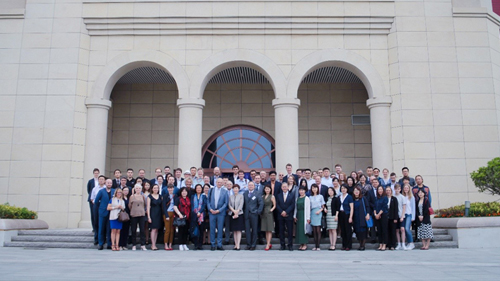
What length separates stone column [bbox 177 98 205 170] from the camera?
1684 cm

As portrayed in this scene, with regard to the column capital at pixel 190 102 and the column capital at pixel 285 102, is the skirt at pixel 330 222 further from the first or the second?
the column capital at pixel 190 102

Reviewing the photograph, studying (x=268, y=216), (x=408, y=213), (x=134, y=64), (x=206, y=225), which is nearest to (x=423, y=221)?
(x=408, y=213)

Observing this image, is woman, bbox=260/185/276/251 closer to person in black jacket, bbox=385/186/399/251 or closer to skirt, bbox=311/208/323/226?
skirt, bbox=311/208/323/226

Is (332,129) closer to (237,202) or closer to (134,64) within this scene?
(134,64)

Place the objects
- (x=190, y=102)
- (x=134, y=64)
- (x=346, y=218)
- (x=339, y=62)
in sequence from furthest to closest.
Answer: (x=134, y=64), (x=339, y=62), (x=190, y=102), (x=346, y=218)

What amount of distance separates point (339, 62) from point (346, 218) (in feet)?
25.8

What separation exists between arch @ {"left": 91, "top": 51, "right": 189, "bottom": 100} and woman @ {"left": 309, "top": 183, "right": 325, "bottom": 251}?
7.66m

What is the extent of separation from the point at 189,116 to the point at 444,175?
991 cm

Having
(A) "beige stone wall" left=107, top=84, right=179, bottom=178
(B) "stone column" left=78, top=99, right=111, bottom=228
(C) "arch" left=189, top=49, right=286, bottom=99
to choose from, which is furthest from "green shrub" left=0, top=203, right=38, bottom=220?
(C) "arch" left=189, top=49, right=286, bottom=99

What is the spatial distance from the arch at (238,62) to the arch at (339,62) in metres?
0.46

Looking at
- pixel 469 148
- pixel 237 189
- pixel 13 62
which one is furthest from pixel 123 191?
pixel 469 148

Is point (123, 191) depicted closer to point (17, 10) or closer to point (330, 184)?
point (330, 184)

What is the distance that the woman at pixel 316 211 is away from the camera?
11.7 metres

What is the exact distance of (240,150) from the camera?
20.8 metres
